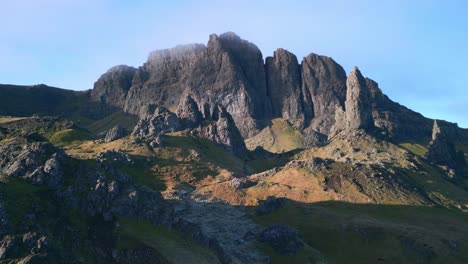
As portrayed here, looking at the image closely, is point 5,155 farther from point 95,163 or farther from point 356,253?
point 356,253

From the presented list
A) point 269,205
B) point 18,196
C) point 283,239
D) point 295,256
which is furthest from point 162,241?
point 269,205

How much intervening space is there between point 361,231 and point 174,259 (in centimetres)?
7850

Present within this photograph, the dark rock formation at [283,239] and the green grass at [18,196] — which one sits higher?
the green grass at [18,196]

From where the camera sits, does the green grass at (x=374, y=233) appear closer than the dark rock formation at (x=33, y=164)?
No

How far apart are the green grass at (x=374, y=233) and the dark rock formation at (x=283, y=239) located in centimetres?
989

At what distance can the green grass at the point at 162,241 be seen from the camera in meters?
113

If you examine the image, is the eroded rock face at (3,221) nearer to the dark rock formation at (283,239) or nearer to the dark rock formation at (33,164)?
the dark rock formation at (33,164)

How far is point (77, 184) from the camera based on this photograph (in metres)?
122

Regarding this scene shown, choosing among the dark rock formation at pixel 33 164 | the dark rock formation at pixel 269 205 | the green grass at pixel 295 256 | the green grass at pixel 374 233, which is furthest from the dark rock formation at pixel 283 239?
the dark rock formation at pixel 33 164

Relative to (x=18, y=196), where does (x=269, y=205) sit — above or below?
below

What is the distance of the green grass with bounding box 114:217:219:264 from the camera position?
11294 centimetres

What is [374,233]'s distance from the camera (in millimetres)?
170750

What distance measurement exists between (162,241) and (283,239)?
47.9 metres

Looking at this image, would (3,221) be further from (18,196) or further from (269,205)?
(269,205)
